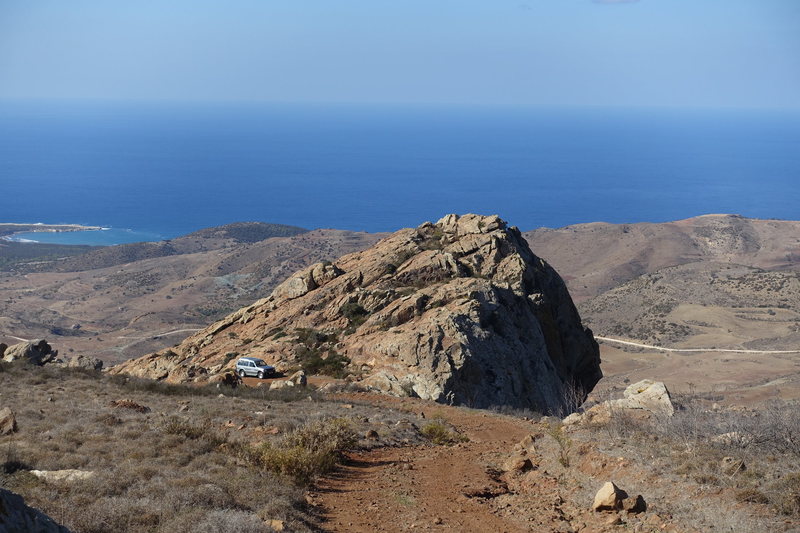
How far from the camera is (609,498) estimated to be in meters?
9.38

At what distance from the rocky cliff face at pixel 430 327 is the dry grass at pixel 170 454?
579 centimetres

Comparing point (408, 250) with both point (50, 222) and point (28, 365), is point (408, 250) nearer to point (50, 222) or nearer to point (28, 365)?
point (28, 365)

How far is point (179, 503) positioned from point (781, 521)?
7042 mm

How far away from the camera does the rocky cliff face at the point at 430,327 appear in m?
23.1

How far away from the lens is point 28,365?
20.6 meters

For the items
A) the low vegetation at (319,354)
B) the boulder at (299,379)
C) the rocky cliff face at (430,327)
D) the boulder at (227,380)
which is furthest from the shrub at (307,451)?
the low vegetation at (319,354)

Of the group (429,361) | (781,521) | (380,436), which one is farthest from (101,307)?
(781,521)

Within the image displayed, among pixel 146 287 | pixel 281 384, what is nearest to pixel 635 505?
pixel 281 384

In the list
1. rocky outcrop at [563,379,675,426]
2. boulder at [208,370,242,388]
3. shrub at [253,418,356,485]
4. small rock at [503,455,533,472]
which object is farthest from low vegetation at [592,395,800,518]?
boulder at [208,370,242,388]

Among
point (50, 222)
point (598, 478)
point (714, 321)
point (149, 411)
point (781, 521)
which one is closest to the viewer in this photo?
point (781, 521)

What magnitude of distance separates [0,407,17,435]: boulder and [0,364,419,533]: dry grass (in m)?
0.25

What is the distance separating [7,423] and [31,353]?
563 inches

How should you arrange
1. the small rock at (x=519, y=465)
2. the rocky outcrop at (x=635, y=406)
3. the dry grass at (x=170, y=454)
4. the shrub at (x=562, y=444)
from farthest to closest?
the rocky outcrop at (x=635, y=406) < the small rock at (x=519, y=465) < the shrub at (x=562, y=444) < the dry grass at (x=170, y=454)

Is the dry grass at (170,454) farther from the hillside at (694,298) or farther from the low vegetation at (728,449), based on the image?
the hillside at (694,298)
